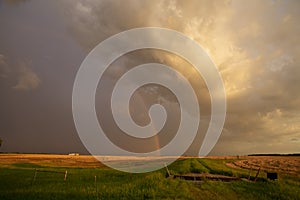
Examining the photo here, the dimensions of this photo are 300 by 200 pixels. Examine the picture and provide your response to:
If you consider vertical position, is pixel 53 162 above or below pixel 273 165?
above

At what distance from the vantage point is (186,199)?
1744 centimetres

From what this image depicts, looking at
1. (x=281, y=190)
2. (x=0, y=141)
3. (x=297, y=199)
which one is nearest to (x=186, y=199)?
(x=297, y=199)

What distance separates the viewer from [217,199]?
18469 mm

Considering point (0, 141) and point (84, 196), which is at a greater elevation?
point (0, 141)

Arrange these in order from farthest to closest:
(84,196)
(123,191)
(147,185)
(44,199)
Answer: (147,185) < (123,191) < (84,196) < (44,199)

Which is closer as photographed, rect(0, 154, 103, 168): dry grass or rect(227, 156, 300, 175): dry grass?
rect(227, 156, 300, 175): dry grass

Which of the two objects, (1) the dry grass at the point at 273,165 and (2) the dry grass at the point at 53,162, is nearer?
(1) the dry grass at the point at 273,165

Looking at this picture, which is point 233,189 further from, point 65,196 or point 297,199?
point 65,196

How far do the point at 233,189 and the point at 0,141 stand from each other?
10434 centimetres

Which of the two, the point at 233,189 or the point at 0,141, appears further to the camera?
the point at 0,141

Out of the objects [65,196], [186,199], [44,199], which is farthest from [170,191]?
[44,199]

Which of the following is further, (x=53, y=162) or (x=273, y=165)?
(x=53, y=162)

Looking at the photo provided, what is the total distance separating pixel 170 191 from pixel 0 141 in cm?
10328

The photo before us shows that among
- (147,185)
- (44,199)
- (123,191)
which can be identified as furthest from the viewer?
(147,185)
